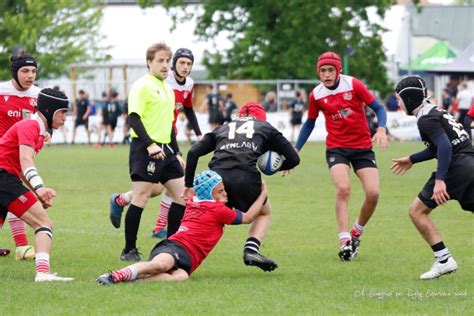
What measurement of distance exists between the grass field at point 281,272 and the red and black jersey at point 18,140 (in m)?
1.04

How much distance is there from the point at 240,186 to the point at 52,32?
47.3 m

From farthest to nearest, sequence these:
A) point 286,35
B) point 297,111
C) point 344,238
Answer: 1. point 286,35
2. point 297,111
3. point 344,238

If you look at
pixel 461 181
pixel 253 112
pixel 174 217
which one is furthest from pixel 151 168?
pixel 461 181

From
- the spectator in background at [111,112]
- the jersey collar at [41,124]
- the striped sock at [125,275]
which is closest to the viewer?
the striped sock at [125,275]

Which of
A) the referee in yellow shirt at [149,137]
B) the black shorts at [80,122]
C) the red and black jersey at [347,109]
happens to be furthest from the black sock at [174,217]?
the black shorts at [80,122]

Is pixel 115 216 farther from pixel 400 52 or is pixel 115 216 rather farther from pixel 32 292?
pixel 400 52

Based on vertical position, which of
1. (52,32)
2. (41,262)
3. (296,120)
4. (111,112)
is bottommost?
(296,120)

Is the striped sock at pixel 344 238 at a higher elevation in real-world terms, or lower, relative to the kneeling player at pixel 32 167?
lower

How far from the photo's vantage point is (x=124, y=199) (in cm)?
1241

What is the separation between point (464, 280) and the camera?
9750 mm

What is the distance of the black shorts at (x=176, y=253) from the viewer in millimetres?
9516

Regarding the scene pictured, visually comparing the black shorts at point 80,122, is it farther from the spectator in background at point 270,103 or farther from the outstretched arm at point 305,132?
the outstretched arm at point 305,132

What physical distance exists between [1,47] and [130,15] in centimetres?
1113

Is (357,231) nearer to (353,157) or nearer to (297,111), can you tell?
(353,157)
